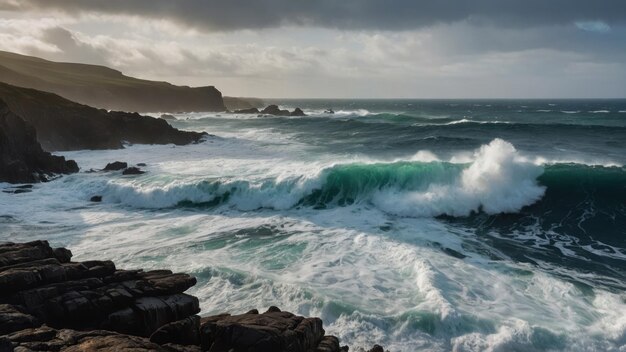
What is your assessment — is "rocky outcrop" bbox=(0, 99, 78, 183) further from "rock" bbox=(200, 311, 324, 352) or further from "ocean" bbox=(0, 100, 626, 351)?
"rock" bbox=(200, 311, 324, 352)

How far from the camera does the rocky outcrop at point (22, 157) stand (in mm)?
27172

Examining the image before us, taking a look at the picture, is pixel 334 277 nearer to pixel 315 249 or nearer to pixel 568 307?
pixel 315 249

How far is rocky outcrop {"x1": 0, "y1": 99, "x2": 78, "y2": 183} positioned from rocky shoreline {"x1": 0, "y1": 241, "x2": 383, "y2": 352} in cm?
2014

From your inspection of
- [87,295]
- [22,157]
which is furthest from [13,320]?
[22,157]

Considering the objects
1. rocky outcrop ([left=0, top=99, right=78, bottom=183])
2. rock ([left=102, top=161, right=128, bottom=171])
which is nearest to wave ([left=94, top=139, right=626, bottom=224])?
rock ([left=102, top=161, right=128, bottom=171])

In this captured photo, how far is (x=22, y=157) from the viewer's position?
2884 cm

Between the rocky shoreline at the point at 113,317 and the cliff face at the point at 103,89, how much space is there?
87455 millimetres

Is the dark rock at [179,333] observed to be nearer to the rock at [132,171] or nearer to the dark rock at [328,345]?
the dark rock at [328,345]

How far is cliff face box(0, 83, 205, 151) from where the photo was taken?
132ft

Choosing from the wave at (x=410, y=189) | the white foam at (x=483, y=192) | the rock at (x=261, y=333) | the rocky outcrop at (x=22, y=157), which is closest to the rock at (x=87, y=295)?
the rock at (x=261, y=333)

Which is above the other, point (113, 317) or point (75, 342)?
point (75, 342)

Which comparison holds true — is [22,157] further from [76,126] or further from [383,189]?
[383,189]

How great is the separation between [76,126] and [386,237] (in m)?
37.4

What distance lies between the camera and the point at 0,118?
93.2ft
